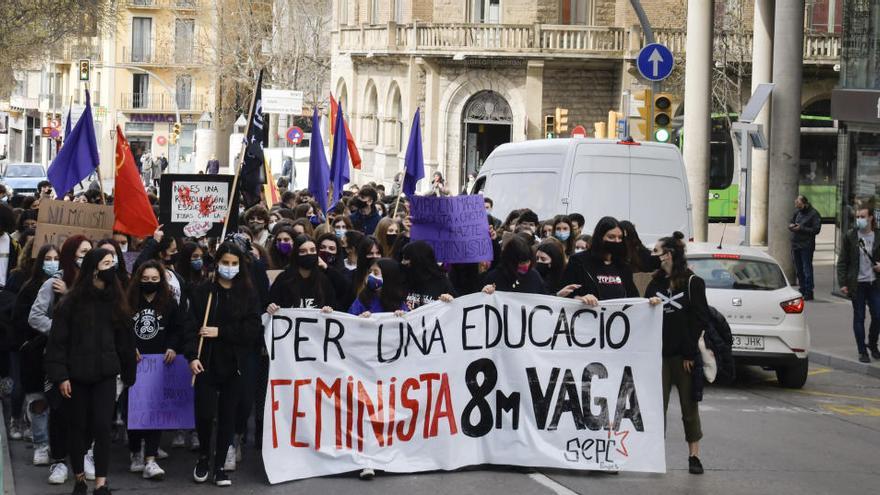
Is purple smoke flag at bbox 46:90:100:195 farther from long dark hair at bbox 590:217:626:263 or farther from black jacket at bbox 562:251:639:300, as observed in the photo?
long dark hair at bbox 590:217:626:263

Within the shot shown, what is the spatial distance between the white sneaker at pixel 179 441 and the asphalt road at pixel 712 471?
0.20 metres

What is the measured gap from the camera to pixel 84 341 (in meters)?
9.63

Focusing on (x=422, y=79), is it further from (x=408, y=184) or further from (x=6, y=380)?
(x=6, y=380)

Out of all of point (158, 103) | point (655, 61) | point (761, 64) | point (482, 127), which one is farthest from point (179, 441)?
point (158, 103)

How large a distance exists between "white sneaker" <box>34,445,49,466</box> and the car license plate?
7.42 metres

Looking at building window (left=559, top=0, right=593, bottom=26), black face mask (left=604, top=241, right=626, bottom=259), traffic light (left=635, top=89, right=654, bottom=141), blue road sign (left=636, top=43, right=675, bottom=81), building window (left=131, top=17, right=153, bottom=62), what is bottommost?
black face mask (left=604, top=241, right=626, bottom=259)

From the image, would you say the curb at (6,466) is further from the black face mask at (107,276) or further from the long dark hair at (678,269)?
the long dark hair at (678,269)

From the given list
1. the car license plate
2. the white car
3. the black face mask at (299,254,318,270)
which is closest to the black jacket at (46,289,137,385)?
the black face mask at (299,254,318,270)

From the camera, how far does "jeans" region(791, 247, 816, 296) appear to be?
25.1 meters

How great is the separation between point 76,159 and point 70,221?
5.65ft

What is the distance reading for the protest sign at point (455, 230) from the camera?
12.0 metres

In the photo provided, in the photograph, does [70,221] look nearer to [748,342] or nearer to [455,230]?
[455,230]

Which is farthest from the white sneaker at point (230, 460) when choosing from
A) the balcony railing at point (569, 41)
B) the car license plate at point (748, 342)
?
the balcony railing at point (569, 41)

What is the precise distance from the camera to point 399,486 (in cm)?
1021
